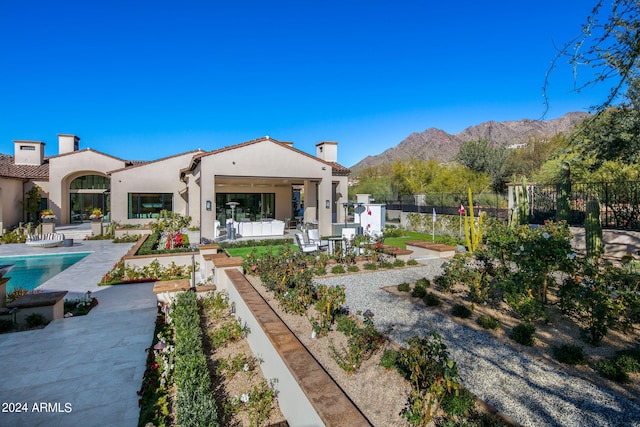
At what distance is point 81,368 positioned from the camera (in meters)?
5.49

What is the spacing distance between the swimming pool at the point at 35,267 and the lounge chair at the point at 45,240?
1.95 m

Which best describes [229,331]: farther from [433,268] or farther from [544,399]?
[433,268]

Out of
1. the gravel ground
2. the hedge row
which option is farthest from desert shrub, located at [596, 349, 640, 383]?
the hedge row

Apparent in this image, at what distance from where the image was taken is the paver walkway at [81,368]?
437cm

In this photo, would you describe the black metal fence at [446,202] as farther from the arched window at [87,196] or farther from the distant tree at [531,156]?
the arched window at [87,196]

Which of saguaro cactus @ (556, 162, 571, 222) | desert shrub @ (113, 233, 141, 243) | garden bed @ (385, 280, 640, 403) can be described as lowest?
garden bed @ (385, 280, 640, 403)

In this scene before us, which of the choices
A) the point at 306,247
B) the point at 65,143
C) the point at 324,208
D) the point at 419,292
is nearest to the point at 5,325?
the point at 306,247

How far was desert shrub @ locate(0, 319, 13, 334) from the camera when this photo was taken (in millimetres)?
7141

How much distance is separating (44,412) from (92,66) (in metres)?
29.1

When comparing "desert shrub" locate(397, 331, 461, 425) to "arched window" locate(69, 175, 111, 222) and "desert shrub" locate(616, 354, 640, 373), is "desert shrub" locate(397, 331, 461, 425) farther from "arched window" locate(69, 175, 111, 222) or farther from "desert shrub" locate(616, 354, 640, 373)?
"arched window" locate(69, 175, 111, 222)

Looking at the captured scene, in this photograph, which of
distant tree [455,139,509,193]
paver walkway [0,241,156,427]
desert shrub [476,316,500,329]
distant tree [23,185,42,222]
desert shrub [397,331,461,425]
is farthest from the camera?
distant tree [455,139,509,193]

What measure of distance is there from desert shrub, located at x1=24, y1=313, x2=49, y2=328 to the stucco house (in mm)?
11793

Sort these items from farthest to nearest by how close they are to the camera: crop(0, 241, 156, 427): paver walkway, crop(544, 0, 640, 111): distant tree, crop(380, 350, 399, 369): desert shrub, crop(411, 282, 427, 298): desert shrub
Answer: crop(411, 282, 427, 298): desert shrub
crop(0, 241, 156, 427): paver walkway
crop(380, 350, 399, 369): desert shrub
crop(544, 0, 640, 111): distant tree

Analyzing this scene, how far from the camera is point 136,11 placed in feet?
59.4
